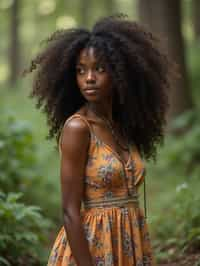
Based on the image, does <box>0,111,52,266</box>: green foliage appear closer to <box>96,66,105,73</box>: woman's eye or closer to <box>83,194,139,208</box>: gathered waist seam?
<box>83,194,139,208</box>: gathered waist seam

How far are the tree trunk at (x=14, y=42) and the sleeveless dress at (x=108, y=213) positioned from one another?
85.5 ft

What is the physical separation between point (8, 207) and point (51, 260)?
1619 mm

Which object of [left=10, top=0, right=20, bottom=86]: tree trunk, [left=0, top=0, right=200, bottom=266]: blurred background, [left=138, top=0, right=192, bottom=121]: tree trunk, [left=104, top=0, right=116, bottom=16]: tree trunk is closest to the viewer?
[left=0, top=0, right=200, bottom=266]: blurred background

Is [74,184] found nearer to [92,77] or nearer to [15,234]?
[92,77]

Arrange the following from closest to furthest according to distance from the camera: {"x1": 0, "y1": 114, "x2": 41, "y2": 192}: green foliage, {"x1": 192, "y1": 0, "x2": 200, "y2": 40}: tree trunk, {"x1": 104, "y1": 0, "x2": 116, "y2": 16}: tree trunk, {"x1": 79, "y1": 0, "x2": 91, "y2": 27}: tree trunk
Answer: {"x1": 0, "y1": 114, "x2": 41, "y2": 192}: green foliage, {"x1": 192, "y1": 0, "x2": 200, "y2": 40}: tree trunk, {"x1": 104, "y1": 0, "x2": 116, "y2": 16}: tree trunk, {"x1": 79, "y1": 0, "x2": 91, "y2": 27}: tree trunk

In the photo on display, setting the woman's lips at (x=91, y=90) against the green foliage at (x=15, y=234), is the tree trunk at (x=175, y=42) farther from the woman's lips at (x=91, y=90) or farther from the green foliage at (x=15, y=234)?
the woman's lips at (x=91, y=90)

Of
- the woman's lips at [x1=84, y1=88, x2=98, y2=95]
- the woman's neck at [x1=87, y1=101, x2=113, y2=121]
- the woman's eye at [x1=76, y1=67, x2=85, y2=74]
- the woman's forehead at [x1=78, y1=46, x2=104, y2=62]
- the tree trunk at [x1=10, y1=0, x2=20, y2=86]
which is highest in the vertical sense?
the woman's forehead at [x1=78, y1=46, x2=104, y2=62]

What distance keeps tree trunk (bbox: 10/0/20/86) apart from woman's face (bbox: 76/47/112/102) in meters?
25.9

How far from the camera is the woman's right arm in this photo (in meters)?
3.18

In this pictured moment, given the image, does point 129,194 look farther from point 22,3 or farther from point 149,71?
point 22,3

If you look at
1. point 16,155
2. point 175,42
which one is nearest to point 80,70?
point 16,155

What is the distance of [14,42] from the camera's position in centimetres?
2958

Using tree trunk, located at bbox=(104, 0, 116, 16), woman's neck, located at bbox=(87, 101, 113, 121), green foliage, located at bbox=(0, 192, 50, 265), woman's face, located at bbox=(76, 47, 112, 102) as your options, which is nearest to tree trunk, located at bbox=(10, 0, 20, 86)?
tree trunk, located at bbox=(104, 0, 116, 16)

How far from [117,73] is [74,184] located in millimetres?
696
